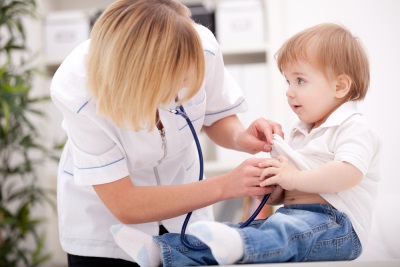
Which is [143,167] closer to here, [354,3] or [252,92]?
[252,92]

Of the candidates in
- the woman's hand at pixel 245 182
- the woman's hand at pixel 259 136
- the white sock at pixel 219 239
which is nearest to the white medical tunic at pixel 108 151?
the woman's hand at pixel 259 136

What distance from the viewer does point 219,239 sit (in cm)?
98

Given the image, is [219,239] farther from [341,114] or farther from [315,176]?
[341,114]

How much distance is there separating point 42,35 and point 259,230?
2.61m

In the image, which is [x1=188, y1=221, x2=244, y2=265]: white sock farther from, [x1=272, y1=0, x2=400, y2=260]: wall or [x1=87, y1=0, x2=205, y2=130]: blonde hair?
[x1=272, y1=0, x2=400, y2=260]: wall

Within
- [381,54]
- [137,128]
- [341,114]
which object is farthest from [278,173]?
[381,54]

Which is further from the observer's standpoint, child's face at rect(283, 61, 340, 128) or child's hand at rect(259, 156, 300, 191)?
child's face at rect(283, 61, 340, 128)

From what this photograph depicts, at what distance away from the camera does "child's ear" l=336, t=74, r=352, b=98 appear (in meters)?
1.32

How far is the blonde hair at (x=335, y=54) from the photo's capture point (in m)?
1.31

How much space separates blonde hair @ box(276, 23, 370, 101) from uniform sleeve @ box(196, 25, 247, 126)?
0.83 ft

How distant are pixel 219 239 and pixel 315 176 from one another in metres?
0.32

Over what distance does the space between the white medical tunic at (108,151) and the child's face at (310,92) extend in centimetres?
25

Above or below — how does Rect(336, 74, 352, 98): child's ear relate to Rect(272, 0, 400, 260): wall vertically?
above

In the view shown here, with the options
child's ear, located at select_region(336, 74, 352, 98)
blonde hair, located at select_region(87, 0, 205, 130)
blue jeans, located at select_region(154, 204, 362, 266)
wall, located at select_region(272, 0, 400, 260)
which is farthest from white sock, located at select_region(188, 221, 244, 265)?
wall, located at select_region(272, 0, 400, 260)
